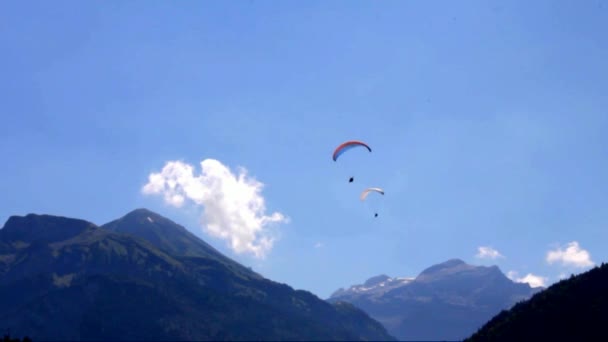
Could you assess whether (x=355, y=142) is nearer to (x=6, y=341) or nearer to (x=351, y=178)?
(x=351, y=178)

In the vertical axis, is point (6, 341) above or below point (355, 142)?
below

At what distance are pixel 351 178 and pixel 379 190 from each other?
2405 cm

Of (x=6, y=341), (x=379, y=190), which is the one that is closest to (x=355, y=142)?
(x=379, y=190)

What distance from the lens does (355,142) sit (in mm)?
126812

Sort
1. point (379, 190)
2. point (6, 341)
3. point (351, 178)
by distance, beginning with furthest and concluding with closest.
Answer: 1. point (379, 190)
2. point (6, 341)
3. point (351, 178)

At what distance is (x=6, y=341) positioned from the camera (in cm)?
12569

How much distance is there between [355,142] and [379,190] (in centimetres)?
1417

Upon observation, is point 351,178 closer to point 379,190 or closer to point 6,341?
point 379,190

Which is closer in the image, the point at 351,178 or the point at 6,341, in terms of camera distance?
the point at 351,178

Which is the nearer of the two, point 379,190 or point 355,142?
point 355,142

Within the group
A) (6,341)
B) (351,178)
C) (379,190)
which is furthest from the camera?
(379,190)

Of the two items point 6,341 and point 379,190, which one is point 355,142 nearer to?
point 379,190

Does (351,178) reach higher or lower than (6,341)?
higher

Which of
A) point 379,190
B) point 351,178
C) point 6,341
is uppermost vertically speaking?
point 379,190
